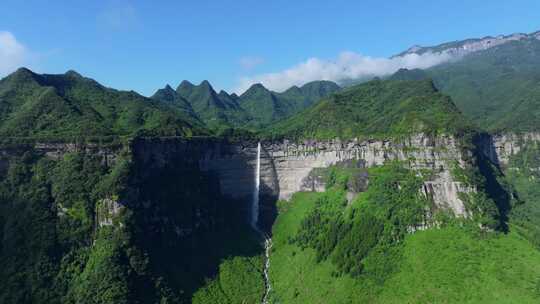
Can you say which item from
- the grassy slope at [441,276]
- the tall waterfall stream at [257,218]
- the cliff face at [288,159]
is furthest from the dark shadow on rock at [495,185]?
the tall waterfall stream at [257,218]

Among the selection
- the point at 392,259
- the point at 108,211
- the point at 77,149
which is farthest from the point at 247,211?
the point at 77,149

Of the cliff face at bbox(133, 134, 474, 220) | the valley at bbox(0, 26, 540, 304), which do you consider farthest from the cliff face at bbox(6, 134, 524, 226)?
the valley at bbox(0, 26, 540, 304)

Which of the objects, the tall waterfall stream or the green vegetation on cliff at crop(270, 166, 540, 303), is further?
the tall waterfall stream

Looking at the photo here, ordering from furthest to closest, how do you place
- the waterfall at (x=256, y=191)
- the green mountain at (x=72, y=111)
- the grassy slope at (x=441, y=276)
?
the waterfall at (x=256, y=191)
the green mountain at (x=72, y=111)
the grassy slope at (x=441, y=276)

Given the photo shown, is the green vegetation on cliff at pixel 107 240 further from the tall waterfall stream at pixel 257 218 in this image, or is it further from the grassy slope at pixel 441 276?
the grassy slope at pixel 441 276

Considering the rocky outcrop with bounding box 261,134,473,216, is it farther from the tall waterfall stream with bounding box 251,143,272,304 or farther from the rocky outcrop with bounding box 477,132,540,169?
the rocky outcrop with bounding box 477,132,540,169
